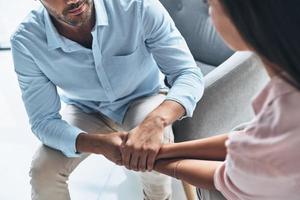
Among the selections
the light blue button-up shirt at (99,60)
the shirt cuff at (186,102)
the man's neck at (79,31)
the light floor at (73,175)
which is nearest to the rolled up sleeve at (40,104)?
the light blue button-up shirt at (99,60)

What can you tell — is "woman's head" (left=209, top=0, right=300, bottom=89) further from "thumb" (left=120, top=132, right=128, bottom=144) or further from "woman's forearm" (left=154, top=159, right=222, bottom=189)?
"thumb" (left=120, top=132, right=128, bottom=144)

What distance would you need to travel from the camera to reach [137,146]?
3.64 ft

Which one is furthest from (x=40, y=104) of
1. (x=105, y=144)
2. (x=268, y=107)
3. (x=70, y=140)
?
(x=268, y=107)

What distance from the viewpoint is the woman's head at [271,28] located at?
0.55m

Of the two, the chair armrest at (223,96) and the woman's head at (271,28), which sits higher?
the woman's head at (271,28)

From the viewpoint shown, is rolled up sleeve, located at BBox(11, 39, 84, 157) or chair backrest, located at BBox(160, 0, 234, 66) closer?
rolled up sleeve, located at BBox(11, 39, 84, 157)

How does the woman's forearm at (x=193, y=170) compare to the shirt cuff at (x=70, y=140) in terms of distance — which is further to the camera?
the shirt cuff at (x=70, y=140)

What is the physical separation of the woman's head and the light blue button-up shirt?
0.62 meters

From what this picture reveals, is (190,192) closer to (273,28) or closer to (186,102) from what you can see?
(186,102)

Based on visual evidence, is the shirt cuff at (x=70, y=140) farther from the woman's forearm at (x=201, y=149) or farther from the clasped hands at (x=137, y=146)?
the woman's forearm at (x=201, y=149)

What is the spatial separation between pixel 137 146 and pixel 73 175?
0.79 meters

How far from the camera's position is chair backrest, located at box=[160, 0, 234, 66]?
5.42 ft

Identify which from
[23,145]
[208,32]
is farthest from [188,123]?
[23,145]

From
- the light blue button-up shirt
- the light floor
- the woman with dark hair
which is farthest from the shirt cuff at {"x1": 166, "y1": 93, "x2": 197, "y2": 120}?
the light floor
